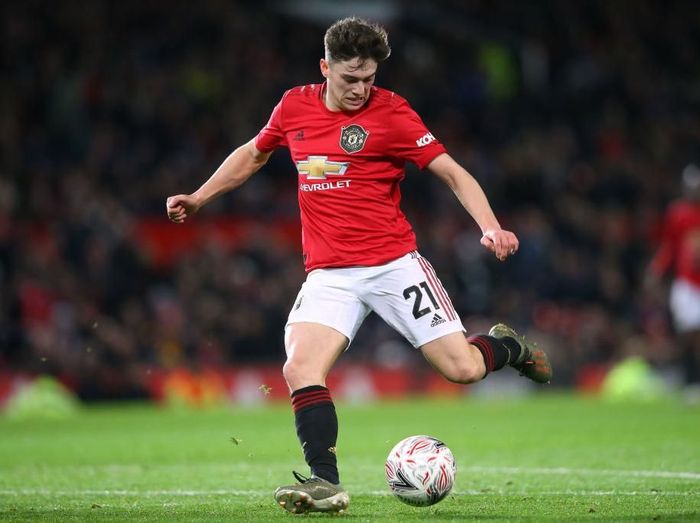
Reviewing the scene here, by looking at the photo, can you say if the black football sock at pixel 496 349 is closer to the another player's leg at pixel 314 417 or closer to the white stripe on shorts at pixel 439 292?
the white stripe on shorts at pixel 439 292

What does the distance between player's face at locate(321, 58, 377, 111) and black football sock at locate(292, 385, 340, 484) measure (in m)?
1.44

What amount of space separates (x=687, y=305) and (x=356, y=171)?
27.3 ft

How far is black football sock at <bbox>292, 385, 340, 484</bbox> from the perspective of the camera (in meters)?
6.13

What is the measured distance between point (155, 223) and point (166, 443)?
774 cm

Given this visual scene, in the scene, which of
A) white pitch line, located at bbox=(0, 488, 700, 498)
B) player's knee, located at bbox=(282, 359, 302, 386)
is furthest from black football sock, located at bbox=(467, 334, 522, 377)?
player's knee, located at bbox=(282, 359, 302, 386)

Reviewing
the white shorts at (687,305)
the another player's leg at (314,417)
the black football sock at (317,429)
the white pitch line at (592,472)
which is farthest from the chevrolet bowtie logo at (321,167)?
the white shorts at (687,305)

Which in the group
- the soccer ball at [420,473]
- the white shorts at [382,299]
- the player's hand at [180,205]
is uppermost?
the player's hand at [180,205]

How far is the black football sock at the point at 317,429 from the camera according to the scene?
613 centimetres

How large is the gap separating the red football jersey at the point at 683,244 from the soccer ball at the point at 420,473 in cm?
808

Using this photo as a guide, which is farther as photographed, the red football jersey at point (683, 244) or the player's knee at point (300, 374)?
the red football jersey at point (683, 244)

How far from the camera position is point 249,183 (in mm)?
19156

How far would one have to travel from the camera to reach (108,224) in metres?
16.8

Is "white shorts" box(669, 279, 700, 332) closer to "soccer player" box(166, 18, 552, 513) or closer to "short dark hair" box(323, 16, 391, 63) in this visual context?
"soccer player" box(166, 18, 552, 513)

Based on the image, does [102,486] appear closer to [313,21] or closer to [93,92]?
[93,92]
